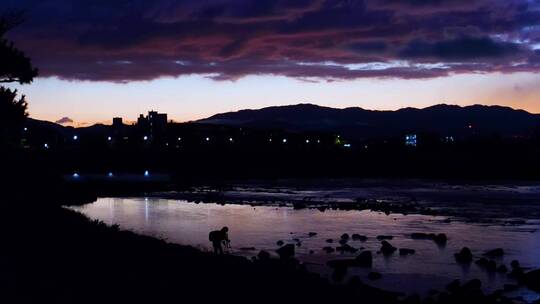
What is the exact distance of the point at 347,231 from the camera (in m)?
39.3

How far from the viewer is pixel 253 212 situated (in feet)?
175

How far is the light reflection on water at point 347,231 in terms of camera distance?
2547 cm

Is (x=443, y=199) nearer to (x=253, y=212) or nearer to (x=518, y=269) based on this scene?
(x=253, y=212)

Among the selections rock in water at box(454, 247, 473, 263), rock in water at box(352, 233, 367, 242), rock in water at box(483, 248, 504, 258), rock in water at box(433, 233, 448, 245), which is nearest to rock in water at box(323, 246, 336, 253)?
rock in water at box(352, 233, 367, 242)

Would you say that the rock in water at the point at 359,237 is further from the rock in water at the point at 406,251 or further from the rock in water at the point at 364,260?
the rock in water at the point at 364,260

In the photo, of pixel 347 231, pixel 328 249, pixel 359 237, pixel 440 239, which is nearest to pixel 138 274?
pixel 328 249

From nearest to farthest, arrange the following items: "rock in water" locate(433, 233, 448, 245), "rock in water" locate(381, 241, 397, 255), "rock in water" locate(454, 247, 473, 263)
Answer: "rock in water" locate(454, 247, 473, 263) < "rock in water" locate(381, 241, 397, 255) < "rock in water" locate(433, 233, 448, 245)

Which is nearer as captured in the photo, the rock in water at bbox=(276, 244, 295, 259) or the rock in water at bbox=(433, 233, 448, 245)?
the rock in water at bbox=(276, 244, 295, 259)

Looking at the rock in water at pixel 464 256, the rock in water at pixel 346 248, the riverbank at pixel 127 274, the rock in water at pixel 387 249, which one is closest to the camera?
the riverbank at pixel 127 274

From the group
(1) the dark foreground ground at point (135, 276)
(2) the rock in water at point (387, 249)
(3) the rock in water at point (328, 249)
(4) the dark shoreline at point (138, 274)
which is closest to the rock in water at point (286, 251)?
(3) the rock in water at point (328, 249)

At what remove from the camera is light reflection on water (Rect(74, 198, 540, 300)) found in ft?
83.6

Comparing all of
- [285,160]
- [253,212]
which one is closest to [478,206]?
[253,212]

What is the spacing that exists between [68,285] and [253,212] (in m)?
40.0

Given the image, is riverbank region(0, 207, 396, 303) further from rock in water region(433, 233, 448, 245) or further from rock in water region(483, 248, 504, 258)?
rock in water region(433, 233, 448, 245)
